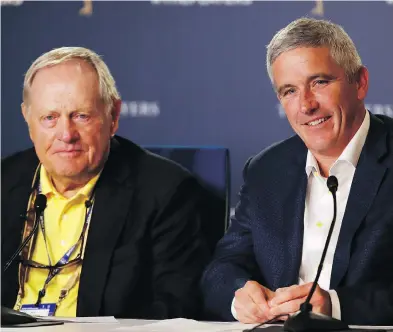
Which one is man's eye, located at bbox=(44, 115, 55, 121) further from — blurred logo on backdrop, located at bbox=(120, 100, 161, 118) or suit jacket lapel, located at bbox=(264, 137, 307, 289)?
suit jacket lapel, located at bbox=(264, 137, 307, 289)

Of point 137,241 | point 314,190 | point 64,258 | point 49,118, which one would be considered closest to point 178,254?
point 137,241

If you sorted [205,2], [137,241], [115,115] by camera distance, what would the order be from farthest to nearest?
[205,2]
[115,115]
[137,241]

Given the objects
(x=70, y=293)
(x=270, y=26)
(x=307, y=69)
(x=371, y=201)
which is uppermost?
(x=270, y=26)

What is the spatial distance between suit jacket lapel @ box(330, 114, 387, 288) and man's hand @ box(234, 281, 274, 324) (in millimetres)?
299

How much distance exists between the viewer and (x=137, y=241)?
11.0 ft

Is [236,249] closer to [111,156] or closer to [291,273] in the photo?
[291,273]

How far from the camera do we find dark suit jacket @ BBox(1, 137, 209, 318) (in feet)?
10.8

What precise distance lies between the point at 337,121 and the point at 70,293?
3.72 feet

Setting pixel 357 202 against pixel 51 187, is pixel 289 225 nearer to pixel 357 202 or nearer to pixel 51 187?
pixel 357 202

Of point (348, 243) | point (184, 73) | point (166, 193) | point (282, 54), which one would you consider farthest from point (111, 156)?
point (348, 243)

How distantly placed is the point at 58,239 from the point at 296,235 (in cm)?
90

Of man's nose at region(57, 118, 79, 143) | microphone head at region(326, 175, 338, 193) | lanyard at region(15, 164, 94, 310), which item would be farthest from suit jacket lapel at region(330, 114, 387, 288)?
man's nose at region(57, 118, 79, 143)

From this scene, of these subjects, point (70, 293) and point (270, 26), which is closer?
point (70, 293)

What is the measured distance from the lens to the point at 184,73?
382cm
